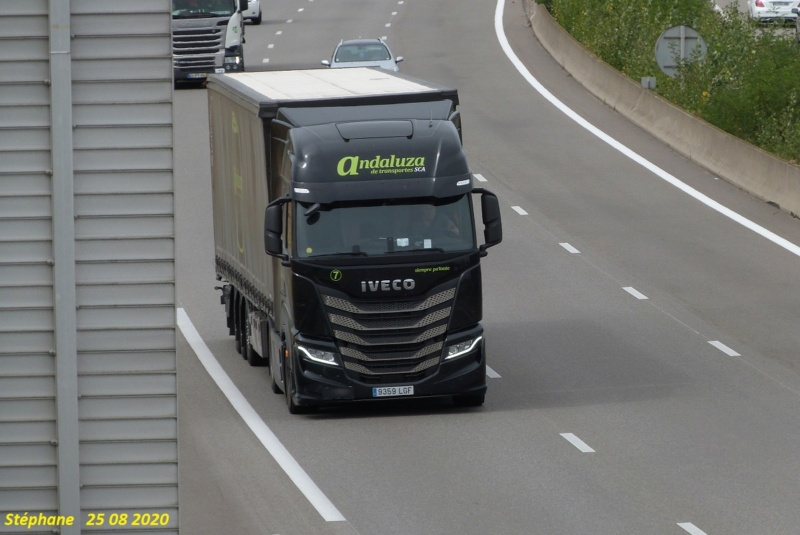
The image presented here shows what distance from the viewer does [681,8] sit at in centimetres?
4844

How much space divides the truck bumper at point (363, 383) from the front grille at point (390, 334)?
0.09 meters

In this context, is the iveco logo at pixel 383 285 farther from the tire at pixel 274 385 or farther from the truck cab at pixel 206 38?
the truck cab at pixel 206 38

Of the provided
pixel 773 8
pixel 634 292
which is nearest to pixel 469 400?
pixel 634 292

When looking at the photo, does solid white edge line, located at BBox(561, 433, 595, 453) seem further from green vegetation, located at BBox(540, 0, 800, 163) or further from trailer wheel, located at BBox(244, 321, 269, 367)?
green vegetation, located at BBox(540, 0, 800, 163)

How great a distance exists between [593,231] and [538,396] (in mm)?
10839

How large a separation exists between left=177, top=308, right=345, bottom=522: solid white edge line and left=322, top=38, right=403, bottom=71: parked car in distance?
2307 centimetres

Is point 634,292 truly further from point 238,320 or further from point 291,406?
point 291,406

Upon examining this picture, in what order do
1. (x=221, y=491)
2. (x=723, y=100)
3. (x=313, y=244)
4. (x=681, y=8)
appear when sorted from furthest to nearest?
(x=681, y=8), (x=723, y=100), (x=313, y=244), (x=221, y=491)

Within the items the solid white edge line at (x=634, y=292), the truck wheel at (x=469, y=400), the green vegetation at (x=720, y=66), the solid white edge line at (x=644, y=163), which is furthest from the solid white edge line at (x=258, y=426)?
the green vegetation at (x=720, y=66)

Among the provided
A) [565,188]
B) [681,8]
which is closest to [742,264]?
[565,188]

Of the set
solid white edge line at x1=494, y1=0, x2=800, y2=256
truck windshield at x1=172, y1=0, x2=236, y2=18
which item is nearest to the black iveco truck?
solid white edge line at x1=494, y1=0, x2=800, y2=256

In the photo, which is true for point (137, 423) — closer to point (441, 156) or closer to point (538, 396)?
point (441, 156)

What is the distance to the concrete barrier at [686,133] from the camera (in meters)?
30.4

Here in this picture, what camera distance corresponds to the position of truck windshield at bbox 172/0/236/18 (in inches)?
1754
